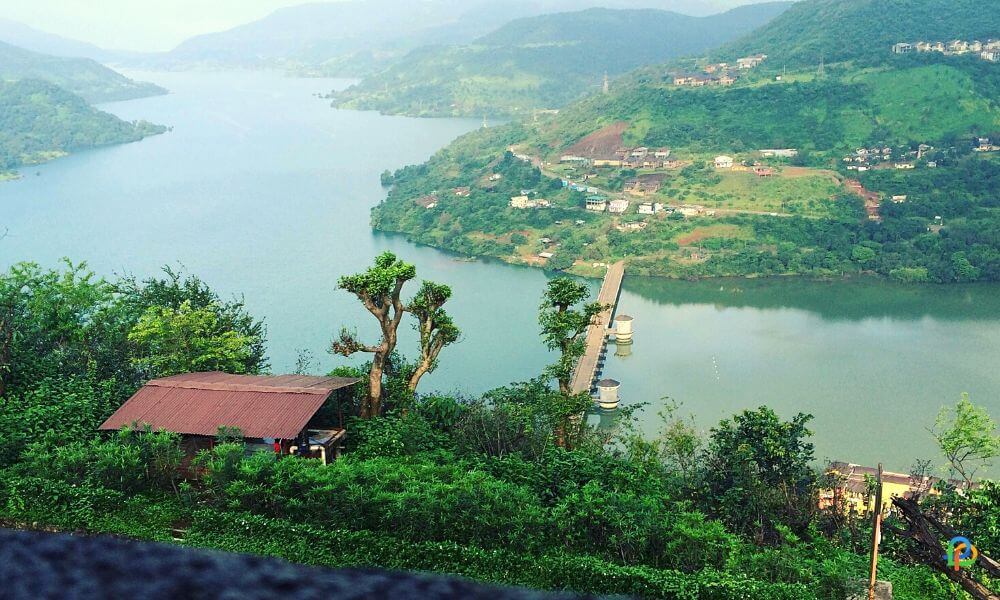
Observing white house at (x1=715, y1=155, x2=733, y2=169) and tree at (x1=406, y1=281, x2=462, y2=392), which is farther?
white house at (x1=715, y1=155, x2=733, y2=169)

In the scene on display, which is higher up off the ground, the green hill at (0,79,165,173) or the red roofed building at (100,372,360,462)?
the green hill at (0,79,165,173)

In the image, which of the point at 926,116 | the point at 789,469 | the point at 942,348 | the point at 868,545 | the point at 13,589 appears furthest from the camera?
the point at 926,116

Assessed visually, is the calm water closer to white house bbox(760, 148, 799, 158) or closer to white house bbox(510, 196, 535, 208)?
white house bbox(510, 196, 535, 208)

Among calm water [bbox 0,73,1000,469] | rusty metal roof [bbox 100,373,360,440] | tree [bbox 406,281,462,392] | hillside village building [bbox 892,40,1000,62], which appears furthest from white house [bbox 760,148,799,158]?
rusty metal roof [bbox 100,373,360,440]

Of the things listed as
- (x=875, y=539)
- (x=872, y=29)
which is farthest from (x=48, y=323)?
(x=872, y=29)

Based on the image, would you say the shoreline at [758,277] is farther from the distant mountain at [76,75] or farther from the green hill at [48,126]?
the distant mountain at [76,75]

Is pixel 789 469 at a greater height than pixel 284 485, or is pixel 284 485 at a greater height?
pixel 284 485

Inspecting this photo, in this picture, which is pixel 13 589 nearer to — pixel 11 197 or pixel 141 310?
pixel 141 310

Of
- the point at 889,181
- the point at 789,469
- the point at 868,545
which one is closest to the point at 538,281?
the point at 889,181
